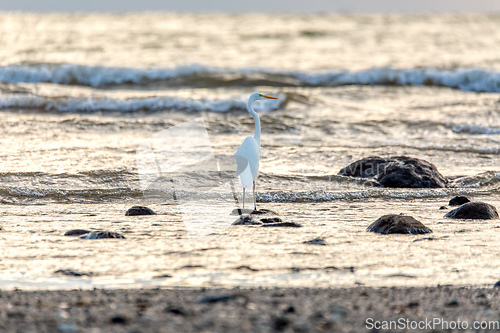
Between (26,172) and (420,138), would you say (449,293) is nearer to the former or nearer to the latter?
(26,172)

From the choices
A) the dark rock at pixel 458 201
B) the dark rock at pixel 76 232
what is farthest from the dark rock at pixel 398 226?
the dark rock at pixel 76 232

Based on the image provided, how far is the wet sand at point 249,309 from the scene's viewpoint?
7.77ft

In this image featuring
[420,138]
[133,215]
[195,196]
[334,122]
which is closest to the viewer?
[133,215]

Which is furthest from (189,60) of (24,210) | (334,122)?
(24,210)

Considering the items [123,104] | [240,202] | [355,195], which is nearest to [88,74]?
[123,104]

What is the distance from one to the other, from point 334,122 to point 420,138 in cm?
168

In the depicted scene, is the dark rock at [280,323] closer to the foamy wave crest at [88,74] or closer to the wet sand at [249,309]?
the wet sand at [249,309]

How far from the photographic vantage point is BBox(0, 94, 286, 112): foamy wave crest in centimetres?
1123

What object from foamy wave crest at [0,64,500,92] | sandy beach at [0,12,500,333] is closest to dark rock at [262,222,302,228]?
sandy beach at [0,12,500,333]

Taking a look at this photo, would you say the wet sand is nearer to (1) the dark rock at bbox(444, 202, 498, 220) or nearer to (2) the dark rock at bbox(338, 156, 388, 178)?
(1) the dark rock at bbox(444, 202, 498, 220)

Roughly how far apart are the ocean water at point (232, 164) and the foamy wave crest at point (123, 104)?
0.13 feet

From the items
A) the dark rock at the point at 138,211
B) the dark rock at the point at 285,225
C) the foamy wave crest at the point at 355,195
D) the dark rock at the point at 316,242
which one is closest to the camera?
the dark rock at the point at 316,242

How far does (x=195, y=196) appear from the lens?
5699 millimetres

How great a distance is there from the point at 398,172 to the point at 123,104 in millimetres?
6839
